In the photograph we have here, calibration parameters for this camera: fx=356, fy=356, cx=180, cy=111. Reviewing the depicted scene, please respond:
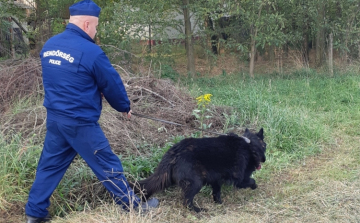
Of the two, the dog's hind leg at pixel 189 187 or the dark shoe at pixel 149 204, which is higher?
the dog's hind leg at pixel 189 187

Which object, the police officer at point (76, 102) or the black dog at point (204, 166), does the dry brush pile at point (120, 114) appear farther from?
the police officer at point (76, 102)

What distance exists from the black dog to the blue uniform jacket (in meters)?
1.05

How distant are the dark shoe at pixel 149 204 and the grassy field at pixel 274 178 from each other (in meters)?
0.08

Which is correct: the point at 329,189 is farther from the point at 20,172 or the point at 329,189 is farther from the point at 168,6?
the point at 168,6

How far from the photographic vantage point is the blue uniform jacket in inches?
131

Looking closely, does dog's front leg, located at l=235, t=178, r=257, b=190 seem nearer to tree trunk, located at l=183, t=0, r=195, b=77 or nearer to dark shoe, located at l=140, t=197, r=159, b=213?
dark shoe, located at l=140, t=197, r=159, b=213

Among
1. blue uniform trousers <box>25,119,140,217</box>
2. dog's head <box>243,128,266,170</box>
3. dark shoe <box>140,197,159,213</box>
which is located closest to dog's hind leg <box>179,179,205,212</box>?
dark shoe <box>140,197,159,213</box>

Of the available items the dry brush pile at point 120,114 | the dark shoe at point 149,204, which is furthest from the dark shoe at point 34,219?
the dry brush pile at point 120,114

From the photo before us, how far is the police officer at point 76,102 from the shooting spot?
3335 millimetres

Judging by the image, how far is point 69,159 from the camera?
365 centimetres

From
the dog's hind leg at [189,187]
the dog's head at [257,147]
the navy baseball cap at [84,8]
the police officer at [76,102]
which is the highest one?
the navy baseball cap at [84,8]

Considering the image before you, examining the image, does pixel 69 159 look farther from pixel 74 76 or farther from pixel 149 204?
pixel 149 204

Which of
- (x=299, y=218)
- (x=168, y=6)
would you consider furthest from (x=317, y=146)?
(x=168, y=6)

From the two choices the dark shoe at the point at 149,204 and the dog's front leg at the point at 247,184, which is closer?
the dark shoe at the point at 149,204
